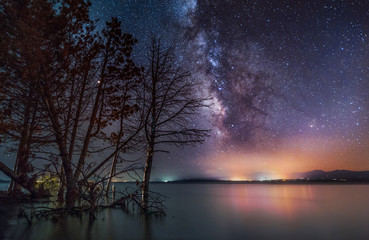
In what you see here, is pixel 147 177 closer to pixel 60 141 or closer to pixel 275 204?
pixel 60 141

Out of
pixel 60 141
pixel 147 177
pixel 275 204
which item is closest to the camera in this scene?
pixel 60 141

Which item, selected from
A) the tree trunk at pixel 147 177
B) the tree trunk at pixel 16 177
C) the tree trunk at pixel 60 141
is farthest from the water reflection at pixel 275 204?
the tree trunk at pixel 16 177

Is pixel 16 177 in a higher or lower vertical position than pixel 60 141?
lower

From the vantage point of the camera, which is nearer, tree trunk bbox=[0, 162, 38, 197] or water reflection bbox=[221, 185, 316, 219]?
tree trunk bbox=[0, 162, 38, 197]

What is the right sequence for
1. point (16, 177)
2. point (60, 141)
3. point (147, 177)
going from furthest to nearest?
1. point (16, 177)
2. point (147, 177)
3. point (60, 141)

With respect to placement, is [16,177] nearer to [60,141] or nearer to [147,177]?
[60,141]

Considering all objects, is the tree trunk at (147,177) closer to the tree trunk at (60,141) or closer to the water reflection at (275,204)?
the tree trunk at (60,141)

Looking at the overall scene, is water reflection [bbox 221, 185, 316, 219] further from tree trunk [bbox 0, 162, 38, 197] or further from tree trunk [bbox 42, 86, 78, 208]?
tree trunk [bbox 0, 162, 38, 197]

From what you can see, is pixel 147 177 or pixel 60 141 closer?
pixel 60 141

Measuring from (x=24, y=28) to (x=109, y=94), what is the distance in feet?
15.9

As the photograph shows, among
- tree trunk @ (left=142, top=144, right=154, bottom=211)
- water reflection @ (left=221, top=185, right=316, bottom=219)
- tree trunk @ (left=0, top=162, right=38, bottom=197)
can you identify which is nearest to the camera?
tree trunk @ (left=142, top=144, right=154, bottom=211)

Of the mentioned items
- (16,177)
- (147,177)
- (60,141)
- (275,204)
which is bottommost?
(275,204)

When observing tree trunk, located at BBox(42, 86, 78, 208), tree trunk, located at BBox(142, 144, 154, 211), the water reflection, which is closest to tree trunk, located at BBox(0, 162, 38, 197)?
tree trunk, located at BBox(42, 86, 78, 208)

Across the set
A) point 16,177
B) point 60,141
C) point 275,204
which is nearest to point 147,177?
point 60,141
